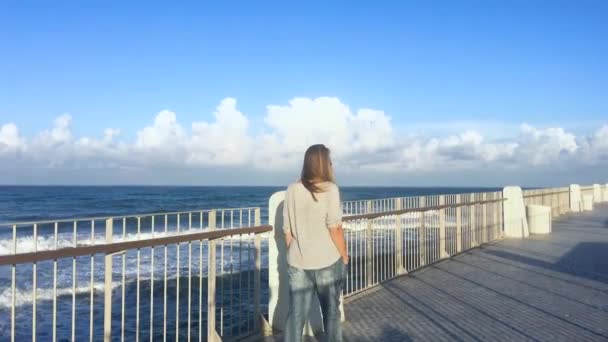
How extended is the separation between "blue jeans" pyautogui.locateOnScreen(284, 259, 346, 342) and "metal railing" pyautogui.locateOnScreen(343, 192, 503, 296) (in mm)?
2553

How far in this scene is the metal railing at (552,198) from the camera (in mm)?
16503

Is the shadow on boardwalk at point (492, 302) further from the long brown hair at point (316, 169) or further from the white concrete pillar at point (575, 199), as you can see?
the white concrete pillar at point (575, 199)

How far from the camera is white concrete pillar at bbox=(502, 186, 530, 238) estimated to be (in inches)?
542

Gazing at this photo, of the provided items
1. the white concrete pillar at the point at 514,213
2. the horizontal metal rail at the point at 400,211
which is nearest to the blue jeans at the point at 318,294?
the horizontal metal rail at the point at 400,211

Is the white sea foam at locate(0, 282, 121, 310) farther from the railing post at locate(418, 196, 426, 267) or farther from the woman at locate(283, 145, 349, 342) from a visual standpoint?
the woman at locate(283, 145, 349, 342)

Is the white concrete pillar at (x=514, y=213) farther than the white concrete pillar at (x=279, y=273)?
Yes

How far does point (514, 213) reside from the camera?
45.9ft

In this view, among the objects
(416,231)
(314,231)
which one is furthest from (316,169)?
(416,231)

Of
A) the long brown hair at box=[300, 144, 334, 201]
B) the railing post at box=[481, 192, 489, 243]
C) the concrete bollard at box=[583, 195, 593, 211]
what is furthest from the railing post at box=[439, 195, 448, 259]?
the concrete bollard at box=[583, 195, 593, 211]

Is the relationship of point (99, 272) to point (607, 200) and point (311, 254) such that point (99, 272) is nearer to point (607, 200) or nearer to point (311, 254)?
point (311, 254)

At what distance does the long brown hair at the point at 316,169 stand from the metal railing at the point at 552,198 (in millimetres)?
13387

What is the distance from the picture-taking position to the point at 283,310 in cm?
524

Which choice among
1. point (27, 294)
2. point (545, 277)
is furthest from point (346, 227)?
point (27, 294)

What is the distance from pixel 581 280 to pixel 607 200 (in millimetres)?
29454
